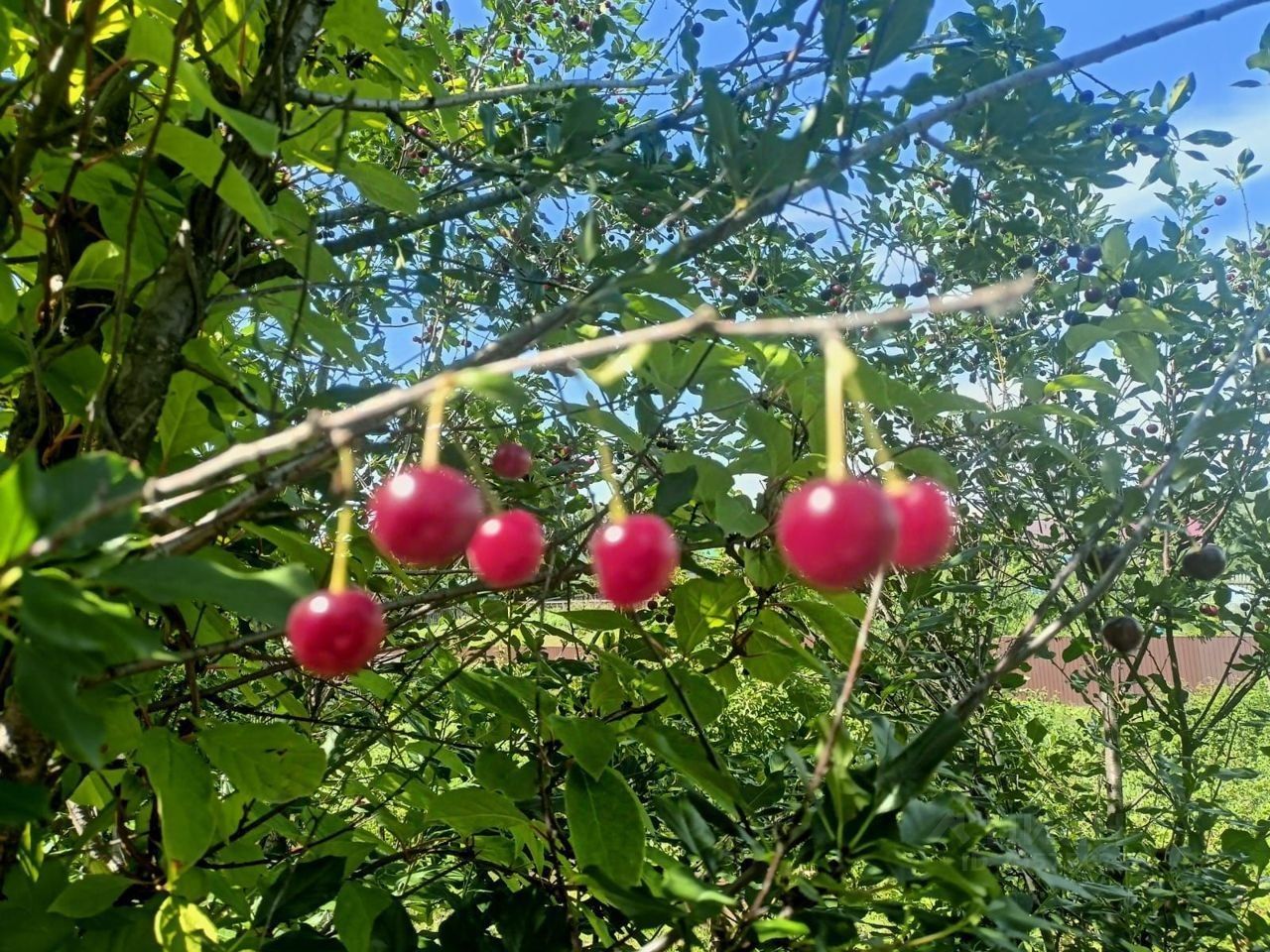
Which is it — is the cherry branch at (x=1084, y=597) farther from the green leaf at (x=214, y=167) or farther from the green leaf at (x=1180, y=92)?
the green leaf at (x=1180, y=92)

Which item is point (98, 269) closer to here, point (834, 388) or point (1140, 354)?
point (834, 388)

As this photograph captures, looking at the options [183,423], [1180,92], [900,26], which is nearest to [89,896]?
[183,423]

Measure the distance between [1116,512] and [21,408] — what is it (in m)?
1.39

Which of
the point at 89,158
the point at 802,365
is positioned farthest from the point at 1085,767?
the point at 89,158

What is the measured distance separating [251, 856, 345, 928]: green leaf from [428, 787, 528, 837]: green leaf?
0.47ft

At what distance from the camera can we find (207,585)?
648 mm

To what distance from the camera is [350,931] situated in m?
1.29

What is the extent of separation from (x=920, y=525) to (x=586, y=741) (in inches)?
27.5

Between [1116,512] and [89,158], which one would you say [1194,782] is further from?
[89,158]

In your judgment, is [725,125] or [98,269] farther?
[98,269]

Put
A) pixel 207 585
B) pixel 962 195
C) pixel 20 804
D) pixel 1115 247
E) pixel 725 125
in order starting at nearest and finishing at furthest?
pixel 207 585
pixel 20 804
pixel 725 125
pixel 962 195
pixel 1115 247

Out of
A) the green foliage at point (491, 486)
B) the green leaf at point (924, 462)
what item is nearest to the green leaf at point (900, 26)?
the green foliage at point (491, 486)

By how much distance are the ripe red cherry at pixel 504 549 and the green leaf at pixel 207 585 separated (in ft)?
0.42

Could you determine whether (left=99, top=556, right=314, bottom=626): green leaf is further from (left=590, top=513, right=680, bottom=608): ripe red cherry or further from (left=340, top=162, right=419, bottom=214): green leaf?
(left=340, top=162, right=419, bottom=214): green leaf
